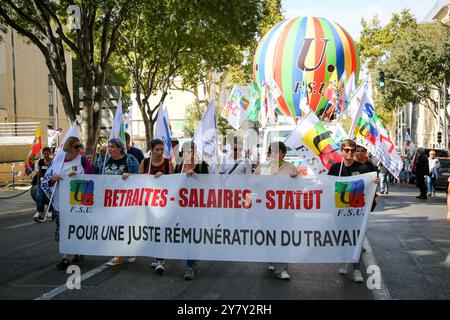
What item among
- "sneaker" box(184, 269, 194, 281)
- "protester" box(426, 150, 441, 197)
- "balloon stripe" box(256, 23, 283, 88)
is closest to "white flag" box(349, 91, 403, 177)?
"sneaker" box(184, 269, 194, 281)

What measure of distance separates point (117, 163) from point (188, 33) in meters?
16.6

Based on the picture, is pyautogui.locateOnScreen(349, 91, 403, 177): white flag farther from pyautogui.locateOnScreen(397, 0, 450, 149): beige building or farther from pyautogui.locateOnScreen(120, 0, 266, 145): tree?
pyautogui.locateOnScreen(397, 0, 450, 149): beige building

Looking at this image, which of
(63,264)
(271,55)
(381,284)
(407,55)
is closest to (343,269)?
(381,284)

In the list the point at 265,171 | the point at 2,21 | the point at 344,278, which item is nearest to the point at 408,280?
the point at 344,278

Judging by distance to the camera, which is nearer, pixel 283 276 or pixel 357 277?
pixel 357 277

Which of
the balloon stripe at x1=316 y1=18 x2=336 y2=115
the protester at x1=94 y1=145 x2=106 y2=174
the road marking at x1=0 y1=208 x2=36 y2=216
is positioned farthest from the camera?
the balloon stripe at x1=316 y1=18 x2=336 y2=115

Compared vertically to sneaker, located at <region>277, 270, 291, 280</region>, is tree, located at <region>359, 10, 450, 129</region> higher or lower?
higher

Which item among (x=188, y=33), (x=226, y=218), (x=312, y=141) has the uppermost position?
(x=188, y=33)

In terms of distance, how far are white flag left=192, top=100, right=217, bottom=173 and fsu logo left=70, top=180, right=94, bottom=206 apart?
1.50 m

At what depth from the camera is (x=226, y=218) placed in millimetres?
7223

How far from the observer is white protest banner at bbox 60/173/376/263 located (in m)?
6.98

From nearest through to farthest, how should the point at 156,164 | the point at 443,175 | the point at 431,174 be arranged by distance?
the point at 156,164 < the point at 431,174 < the point at 443,175

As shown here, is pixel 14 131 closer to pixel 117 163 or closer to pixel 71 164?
pixel 71 164
